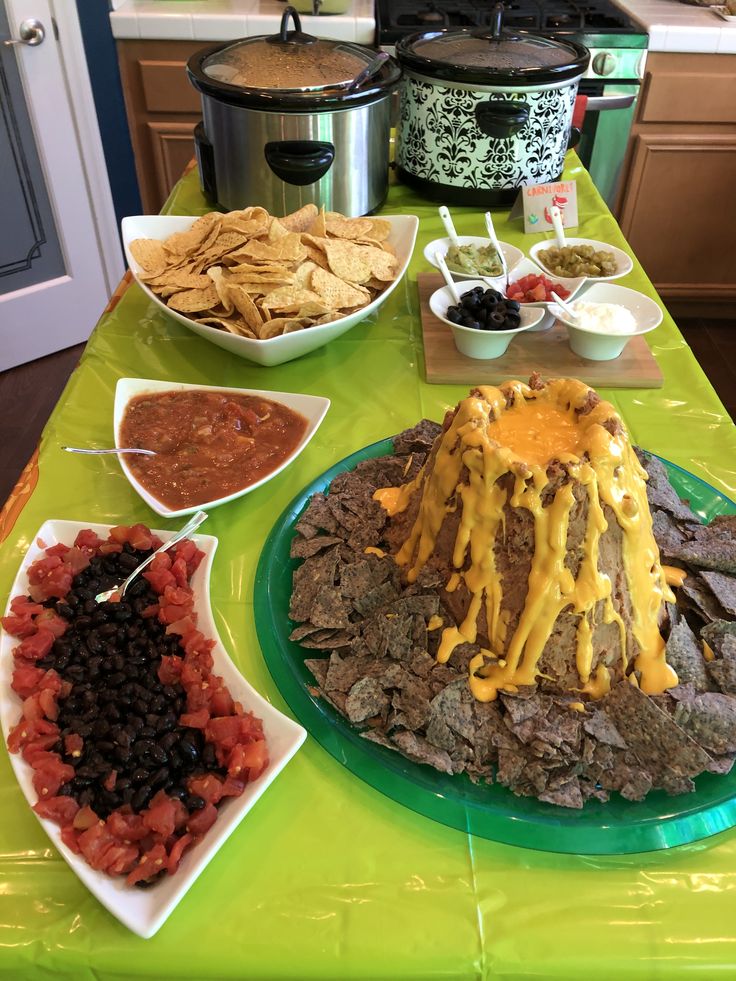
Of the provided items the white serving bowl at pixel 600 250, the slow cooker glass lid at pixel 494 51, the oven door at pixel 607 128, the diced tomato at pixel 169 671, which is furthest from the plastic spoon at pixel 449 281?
the oven door at pixel 607 128

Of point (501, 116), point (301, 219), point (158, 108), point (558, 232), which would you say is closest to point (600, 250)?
point (558, 232)

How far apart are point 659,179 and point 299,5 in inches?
67.1

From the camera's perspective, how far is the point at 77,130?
3143 millimetres

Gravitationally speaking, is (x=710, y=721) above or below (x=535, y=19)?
below

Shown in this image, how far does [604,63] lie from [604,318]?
6.77ft

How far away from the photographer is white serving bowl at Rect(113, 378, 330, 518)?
1.16 metres

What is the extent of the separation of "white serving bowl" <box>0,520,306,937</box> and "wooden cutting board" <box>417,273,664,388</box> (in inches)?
29.1

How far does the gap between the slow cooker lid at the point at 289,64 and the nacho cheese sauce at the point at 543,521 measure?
3.54 ft

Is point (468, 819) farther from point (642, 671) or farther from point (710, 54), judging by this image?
point (710, 54)

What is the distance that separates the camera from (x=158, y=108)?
328 cm

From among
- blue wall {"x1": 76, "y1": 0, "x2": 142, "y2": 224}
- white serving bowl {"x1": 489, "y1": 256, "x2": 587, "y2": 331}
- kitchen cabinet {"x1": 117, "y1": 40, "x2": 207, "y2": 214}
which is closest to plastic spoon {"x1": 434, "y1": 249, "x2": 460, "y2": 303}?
white serving bowl {"x1": 489, "y1": 256, "x2": 587, "y2": 331}

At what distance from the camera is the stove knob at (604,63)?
3.08 m

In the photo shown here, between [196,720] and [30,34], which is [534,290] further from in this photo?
[30,34]

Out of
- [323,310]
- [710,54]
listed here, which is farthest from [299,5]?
[323,310]
